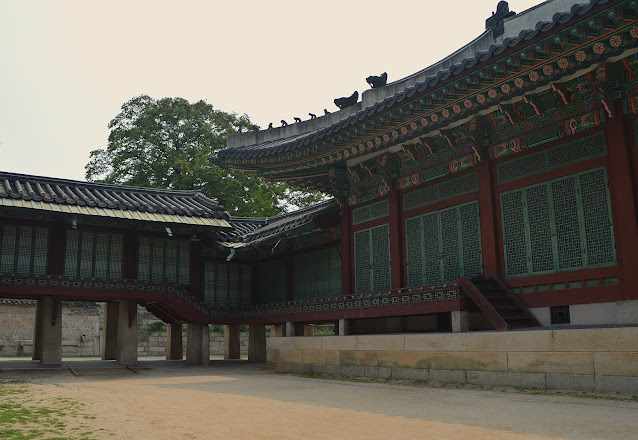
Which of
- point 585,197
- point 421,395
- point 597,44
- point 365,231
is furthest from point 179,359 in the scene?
point 597,44

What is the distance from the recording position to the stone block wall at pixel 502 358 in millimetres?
9312

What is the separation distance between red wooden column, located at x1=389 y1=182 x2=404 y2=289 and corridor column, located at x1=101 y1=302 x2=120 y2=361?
1344cm

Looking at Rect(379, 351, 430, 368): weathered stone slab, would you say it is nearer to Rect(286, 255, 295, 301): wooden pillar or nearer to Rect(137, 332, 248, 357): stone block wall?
Rect(286, 255, 295, 301): wooden pillar

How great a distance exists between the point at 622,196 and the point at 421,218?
5482 millimetres

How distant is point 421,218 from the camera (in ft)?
50.9

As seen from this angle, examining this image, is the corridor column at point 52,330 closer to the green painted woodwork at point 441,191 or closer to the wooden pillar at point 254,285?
the wooden pillar at point 254,285

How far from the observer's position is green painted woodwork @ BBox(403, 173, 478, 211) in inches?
560

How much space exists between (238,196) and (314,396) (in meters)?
28.1

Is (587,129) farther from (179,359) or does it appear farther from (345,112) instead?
(179,359)

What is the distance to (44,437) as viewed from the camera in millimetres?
6195

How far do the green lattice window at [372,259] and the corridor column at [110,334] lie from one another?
11.9 metres

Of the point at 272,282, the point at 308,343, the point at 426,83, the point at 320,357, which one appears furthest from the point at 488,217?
the point at 272,282

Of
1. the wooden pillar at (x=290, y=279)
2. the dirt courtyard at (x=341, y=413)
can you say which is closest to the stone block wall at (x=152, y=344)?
the wooden pillar at (x=290, y=279)

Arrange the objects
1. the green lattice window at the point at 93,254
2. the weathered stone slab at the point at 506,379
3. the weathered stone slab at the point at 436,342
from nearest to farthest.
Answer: the weathered stone slab at the point at 506,379 → the weathered stone slab at the point at 436,342 → the green lattice window at the point at 93,254
